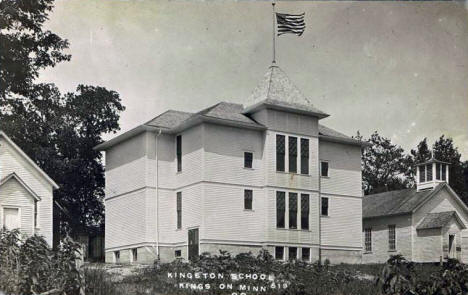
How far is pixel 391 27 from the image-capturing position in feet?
78.9

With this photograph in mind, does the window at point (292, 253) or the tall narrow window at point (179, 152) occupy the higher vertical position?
the tall narrow window at point (179, 152)

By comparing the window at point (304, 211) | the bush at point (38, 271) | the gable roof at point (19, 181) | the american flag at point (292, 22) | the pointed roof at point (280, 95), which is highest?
the american flag at point (292, 22)

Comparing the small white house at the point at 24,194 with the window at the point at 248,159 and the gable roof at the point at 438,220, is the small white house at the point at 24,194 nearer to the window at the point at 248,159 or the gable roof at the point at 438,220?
the window at the point at 248,159

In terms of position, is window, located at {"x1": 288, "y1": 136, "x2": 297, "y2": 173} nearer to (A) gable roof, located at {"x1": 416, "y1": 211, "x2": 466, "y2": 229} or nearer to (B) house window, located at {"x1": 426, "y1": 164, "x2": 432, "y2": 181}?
(A) gable roof, located at {"x1": 416, "y1": 211, "x2": 466, "y2": 229}

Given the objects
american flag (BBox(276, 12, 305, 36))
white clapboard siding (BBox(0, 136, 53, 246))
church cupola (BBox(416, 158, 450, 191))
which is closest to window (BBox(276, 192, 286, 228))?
american flag (BBox(276, 12, 305, 36))

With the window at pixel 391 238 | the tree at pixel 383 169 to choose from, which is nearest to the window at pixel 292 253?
the window at pixel 391 238

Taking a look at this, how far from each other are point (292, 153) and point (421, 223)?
1203 cm

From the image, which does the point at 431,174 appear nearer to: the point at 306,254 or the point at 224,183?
the point at 306,254

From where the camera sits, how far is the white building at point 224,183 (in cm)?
3158

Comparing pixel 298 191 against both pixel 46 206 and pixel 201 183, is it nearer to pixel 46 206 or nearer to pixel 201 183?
pixel 201 183

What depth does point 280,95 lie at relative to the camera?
3350 cm

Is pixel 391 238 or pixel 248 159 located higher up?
pixel 248 159

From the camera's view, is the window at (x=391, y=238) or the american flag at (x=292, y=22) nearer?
the american flag at (x=292, y=22)

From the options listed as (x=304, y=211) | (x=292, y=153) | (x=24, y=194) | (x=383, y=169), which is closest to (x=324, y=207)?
(x=304, y=211)
